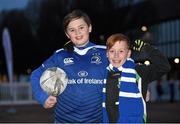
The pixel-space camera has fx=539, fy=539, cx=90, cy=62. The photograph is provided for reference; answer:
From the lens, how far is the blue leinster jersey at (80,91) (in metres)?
3.77

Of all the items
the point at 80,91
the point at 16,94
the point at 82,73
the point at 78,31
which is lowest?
the point at 16,94

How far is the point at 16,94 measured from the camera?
33.9 m

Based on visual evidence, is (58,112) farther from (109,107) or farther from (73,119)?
(109,107)

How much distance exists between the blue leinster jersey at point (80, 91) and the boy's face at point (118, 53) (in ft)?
0.26

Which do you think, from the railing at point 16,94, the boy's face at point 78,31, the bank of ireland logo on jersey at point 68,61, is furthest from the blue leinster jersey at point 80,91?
the railing at point 16,94

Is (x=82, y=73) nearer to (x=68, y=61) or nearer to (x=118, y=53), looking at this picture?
(x=68, y=61)

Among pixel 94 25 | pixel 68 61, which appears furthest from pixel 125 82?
pixel 94 25

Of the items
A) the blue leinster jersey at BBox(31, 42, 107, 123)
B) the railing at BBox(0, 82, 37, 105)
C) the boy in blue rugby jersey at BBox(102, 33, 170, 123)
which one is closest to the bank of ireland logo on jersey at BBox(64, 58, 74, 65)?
the blue leinster jersey at BBox(31, 42, 107, 123)

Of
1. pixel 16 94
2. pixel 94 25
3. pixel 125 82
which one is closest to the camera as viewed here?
pixel 125 82

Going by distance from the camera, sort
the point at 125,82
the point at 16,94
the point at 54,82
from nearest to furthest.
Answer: the point at 54,82
the point at 125,82
the point at 16,94

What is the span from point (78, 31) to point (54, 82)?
452 millimetres

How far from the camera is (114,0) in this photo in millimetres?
58344

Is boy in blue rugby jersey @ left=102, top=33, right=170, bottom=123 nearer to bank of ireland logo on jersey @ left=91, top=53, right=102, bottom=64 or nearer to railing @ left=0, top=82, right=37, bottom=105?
bank of ireland logo on jersey @ left=91, top=53, right=102, bottom=64

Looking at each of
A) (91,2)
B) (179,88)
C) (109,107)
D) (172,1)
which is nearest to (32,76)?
(109,107)
